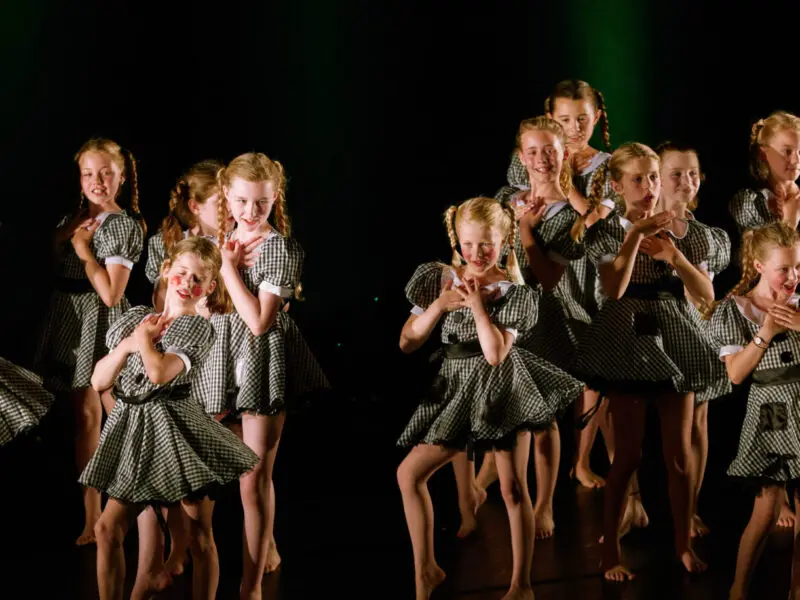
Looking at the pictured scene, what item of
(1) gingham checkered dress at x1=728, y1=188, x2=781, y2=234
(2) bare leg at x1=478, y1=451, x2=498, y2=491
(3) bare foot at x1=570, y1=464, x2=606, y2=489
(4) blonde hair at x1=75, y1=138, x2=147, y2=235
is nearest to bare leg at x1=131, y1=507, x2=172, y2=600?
(4) blonde hair at x1=75, y1=138, x2=147, y2=235

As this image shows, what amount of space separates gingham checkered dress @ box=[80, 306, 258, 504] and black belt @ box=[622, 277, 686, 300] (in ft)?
4.70

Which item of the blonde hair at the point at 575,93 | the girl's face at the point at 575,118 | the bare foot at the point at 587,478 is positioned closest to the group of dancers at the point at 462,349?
the girl's face at the point at 575,118

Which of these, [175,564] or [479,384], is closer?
[479,384]

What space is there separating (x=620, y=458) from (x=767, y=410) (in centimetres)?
64

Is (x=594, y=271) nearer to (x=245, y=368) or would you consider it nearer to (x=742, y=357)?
(x=742, y=357)

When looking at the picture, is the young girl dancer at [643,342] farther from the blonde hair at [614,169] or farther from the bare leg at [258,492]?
the bare leg at [258,492]

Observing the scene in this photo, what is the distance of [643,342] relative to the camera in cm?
427

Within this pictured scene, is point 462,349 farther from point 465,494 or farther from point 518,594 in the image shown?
point 465,494

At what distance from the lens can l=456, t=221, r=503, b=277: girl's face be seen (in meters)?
3.85

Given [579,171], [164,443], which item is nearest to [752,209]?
[579,171]

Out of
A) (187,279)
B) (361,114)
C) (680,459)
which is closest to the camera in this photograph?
(187,279)

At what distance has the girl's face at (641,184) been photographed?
14.0 ft

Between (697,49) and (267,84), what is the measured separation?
1.95 m

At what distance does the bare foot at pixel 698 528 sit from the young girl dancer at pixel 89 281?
2155mm
